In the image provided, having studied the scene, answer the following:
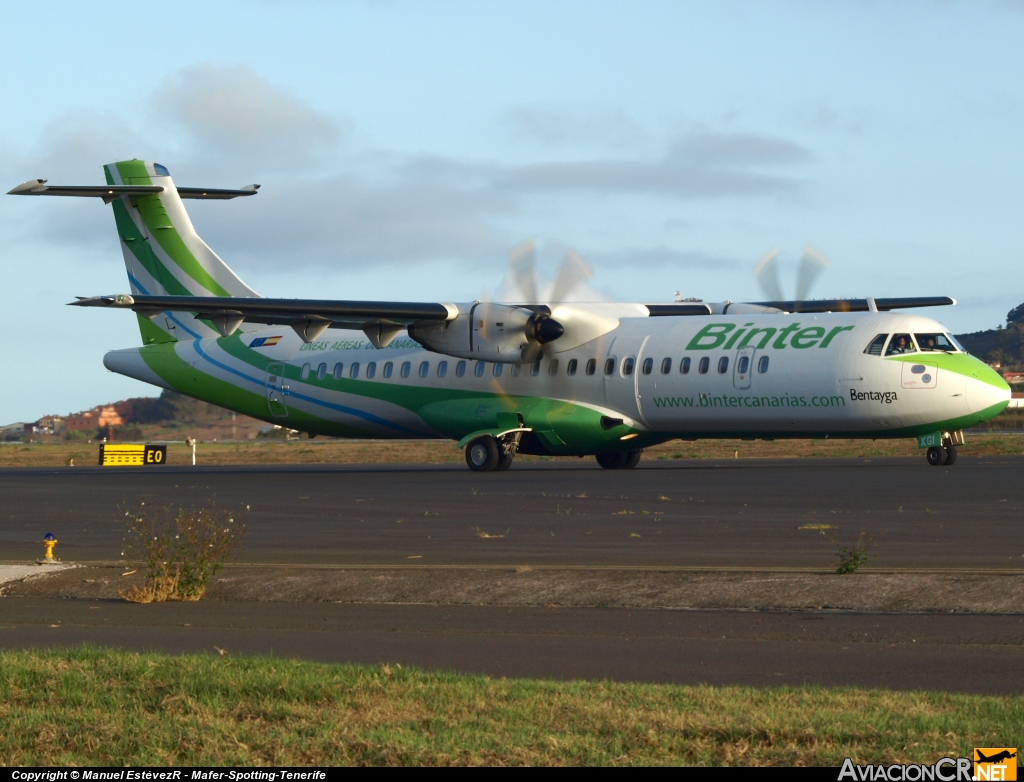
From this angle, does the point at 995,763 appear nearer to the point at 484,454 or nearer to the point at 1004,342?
the point at 484,454

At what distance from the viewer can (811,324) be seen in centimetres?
2811

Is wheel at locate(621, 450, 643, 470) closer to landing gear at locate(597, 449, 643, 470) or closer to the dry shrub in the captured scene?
landing gear at locate(597, 449, 643, 470)

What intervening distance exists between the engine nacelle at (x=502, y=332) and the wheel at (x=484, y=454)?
199 centimetres

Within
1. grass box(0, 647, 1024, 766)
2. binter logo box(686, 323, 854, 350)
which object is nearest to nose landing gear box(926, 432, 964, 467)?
binter logo box(686, 323, 854, 350)

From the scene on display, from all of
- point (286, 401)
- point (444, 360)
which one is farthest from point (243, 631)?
point (286, 401)

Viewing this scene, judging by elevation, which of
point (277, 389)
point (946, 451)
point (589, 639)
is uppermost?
point (277, 389)

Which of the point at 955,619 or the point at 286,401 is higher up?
the point at 286,401

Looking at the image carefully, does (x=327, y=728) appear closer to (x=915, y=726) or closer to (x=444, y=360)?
(x=915, y=726)

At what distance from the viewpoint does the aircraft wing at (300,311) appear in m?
29.2

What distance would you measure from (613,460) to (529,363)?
11.3ft

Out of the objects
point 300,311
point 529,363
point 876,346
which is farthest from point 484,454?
point 876,346

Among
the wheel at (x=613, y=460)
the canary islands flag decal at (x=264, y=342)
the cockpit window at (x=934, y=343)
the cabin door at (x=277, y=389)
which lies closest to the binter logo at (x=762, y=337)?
the cockpit window at (x=934, y=343)

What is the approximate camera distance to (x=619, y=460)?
32312 mm

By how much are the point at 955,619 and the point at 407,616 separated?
435 centimetres
